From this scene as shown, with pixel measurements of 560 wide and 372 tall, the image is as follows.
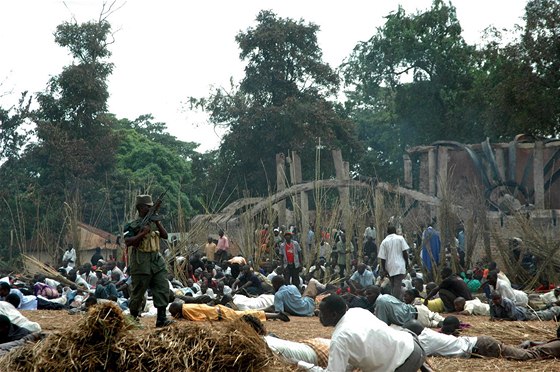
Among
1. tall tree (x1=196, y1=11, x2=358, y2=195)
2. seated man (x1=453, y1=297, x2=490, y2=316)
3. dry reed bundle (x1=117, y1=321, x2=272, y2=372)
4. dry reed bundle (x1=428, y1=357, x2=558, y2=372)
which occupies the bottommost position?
seated man (x1=453, y1=297, x2=490, y2=316)

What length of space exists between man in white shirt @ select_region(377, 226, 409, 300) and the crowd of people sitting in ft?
0.05

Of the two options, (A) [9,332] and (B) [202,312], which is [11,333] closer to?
(A) [9,332]

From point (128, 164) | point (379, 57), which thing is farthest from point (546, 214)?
point (128, 164)

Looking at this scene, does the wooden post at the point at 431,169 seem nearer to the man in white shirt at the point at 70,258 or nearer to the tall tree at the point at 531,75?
the tall tree at the point at 531,75

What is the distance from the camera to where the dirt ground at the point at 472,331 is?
9.32 m

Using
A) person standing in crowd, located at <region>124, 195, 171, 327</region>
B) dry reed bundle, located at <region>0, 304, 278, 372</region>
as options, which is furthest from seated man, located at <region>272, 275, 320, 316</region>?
dry reed bundle, located at <region>0, 304, 278, 372</region>

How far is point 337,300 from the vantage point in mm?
6406

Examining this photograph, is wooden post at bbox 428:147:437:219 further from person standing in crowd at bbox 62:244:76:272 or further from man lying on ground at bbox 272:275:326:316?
man lying on ground at bbox 272:275:326:316

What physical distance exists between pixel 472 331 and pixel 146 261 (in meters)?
4.00

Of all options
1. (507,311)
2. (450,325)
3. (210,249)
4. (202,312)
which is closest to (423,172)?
(210,249)

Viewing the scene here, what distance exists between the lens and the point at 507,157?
87.9 ft

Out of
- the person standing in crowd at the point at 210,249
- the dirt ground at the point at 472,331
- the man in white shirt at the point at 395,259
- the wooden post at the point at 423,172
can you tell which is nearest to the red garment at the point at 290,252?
the person standing in crowd at the point at 210,249

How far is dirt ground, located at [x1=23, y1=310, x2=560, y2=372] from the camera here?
9320 mm

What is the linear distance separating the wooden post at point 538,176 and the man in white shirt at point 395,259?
10.7m
